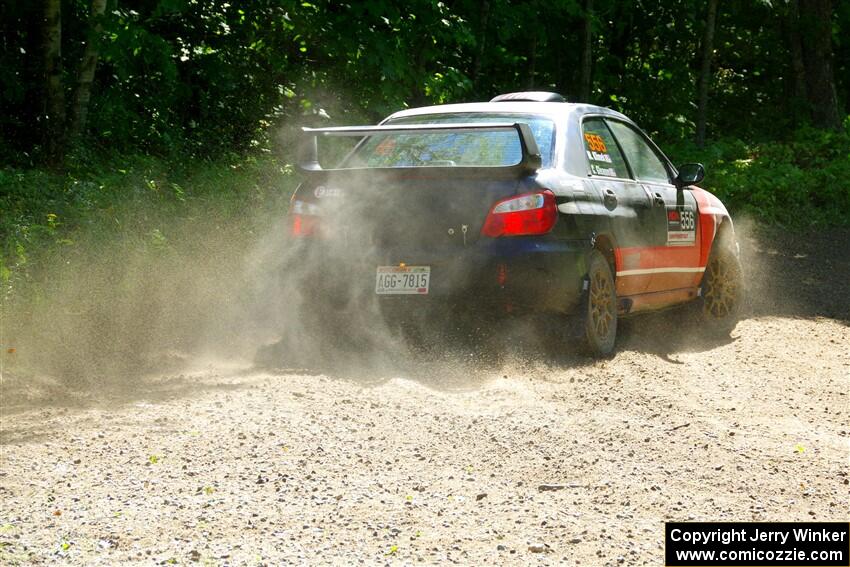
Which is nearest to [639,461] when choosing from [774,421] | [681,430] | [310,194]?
[681,430]

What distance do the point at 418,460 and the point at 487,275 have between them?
211 centimetres

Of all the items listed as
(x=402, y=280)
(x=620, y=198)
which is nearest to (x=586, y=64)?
(x=620, y=198)

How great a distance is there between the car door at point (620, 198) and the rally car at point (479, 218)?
0.02 meters

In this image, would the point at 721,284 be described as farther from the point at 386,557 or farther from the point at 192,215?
the point at 386,557

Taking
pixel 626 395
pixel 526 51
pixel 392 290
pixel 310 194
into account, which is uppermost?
pixel 526 51

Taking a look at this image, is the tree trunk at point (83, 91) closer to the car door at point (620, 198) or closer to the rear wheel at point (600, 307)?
the car door at point (620, 198)

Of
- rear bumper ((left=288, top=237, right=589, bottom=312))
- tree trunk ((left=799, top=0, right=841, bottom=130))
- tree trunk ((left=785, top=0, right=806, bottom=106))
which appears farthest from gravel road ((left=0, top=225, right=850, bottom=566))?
tree trunk ((left=785, top=0, right=806, bottom=106))

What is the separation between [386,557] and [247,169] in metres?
10.2

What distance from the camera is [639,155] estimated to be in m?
8.89

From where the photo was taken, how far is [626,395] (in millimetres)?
6695

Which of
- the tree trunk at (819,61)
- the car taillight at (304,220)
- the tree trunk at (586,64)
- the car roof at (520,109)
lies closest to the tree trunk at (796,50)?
the tree trunk at (819,61)

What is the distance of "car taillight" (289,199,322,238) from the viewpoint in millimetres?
7484

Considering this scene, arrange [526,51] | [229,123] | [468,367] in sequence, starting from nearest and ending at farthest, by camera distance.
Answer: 1. [468,367]
2. [229,123]
3. [526,51]

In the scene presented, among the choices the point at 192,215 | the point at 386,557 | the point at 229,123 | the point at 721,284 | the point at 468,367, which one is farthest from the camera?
the point at 229,123
